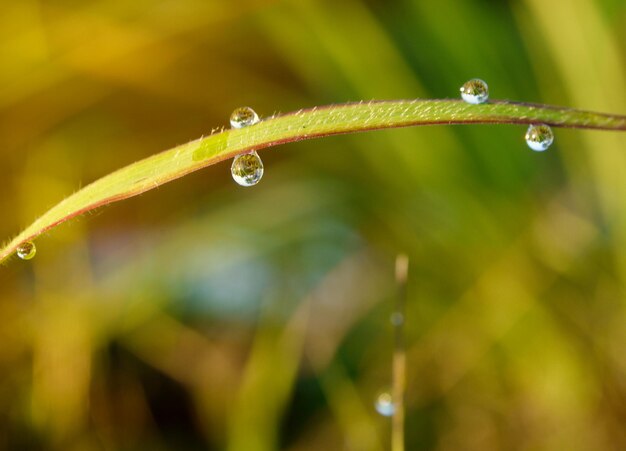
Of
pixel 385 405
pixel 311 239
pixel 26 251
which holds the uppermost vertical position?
pixel 311 239

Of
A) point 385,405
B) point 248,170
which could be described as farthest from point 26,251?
point 385,405

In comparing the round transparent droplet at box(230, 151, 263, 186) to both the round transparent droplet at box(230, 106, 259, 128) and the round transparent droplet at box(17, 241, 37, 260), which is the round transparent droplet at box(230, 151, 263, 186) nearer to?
the round transparent droplet at box(230, 106, 259, 128)

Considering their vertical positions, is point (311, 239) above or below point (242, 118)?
above

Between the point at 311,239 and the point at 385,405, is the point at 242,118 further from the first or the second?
the point at 311,239

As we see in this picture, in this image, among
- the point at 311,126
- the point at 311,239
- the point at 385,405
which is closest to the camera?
the point at 311,126

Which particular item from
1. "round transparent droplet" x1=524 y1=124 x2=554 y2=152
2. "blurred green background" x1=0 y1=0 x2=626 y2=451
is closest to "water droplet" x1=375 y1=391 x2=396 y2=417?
"blurred green background" x1=0 y1=0 x2=626 y2=451

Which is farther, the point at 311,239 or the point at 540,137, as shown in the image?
the point at 311,239
